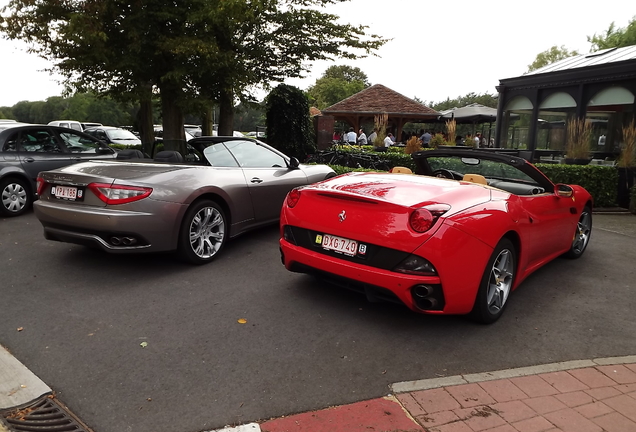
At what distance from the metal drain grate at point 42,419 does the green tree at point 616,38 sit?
156ft

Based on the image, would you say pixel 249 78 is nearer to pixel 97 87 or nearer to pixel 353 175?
pixel 97 87

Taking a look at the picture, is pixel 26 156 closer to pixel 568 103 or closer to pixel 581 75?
pixel 581 75

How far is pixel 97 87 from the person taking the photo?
1316cm

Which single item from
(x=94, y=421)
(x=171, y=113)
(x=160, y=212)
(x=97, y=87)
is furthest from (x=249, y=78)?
(x=94, y=421)

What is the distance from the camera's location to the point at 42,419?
2432 mm

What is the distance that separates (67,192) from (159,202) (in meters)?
1.00

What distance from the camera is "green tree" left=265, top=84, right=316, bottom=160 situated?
14367mm

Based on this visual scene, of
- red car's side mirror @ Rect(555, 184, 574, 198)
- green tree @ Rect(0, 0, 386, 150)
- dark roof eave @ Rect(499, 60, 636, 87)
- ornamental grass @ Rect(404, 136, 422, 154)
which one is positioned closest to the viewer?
red car's side mirror @ Rect(555, 184, 574, 198)

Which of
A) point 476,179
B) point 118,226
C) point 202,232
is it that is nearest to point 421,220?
point 476,179

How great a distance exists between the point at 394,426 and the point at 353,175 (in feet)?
8.38

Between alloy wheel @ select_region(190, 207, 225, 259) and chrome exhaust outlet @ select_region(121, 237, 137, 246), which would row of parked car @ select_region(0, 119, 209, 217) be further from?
alloy wheel @ select_region(190, 207, 225, 259)

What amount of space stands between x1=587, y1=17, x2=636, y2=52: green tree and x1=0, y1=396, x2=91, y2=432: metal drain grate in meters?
47.4

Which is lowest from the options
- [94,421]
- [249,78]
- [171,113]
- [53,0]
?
[94,421]

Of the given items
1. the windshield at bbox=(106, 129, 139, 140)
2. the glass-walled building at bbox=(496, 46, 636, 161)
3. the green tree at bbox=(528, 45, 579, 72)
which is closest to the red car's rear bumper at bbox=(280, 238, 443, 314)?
the glass-walled building at bbox=(496, 46, 636, 161)
